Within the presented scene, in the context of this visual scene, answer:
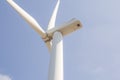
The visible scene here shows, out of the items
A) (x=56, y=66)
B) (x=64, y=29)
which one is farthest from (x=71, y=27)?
(x=56, y=66)

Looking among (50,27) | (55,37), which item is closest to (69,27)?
(55,37)

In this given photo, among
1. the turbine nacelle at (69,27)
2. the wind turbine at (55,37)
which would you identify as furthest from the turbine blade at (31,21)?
the turbine nacelle at (69,27)

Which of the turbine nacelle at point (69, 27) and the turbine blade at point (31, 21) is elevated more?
the turbine blade at point (31, 21)

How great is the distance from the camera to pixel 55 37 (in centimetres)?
1235

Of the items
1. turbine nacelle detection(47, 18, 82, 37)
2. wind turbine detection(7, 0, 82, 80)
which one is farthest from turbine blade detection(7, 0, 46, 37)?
turbine nacelle detection(47, 18, 82, 37)

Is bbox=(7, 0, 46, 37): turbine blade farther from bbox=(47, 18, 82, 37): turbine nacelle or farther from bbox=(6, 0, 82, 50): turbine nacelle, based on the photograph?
bbox=(47, 18, 82, 37): turbine nacelle

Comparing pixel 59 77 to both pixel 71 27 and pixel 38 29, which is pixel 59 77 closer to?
pixel 71 27

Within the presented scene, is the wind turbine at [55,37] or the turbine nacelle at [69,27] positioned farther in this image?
the turbine nacelle at [69,27]

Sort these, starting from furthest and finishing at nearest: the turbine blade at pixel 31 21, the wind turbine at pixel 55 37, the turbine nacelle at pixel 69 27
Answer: the turbine blade at pixel 31 21 → the turbine nacelle at pixel 69 27 → the wind turbine at pixel 55 37

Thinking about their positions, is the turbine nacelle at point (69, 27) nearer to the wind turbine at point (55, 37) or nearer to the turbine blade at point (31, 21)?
the wind turbine at point (55, 37)

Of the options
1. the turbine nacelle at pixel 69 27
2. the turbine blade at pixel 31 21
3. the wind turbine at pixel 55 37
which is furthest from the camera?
the turbine blade at pixel 31 21

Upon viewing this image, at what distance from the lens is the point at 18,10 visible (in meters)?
14.5

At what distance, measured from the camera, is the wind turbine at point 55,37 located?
386 inches

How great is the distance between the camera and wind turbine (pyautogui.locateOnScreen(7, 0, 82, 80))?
980 centimetres
